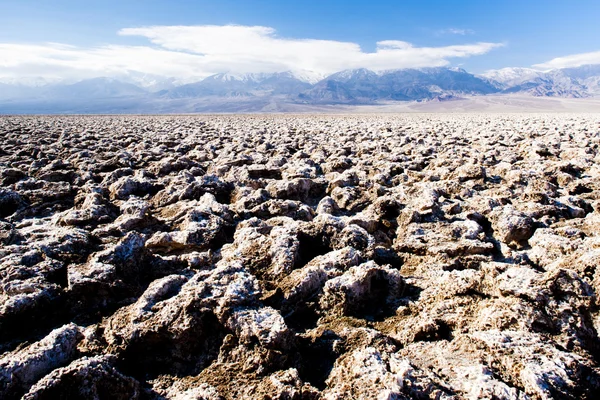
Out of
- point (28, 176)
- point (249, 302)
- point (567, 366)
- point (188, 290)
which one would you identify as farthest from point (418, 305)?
point (28, 176)

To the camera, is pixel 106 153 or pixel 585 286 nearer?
pixel 585 286

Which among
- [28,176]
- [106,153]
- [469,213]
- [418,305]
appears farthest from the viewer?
[106,153]

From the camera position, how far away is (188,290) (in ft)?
8.07

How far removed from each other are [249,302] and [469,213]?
3.00m

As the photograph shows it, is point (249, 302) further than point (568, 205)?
No

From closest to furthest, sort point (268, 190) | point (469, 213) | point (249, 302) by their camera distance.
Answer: point (249, 302)
point (469, 213)
point (268, 190)

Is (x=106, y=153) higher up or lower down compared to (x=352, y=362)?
higher up

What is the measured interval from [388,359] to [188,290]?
1300mm

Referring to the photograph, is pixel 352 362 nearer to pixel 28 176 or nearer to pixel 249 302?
pixel 249 302

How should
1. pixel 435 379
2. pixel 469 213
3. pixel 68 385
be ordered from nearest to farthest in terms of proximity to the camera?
pixel 68 385
pixel 435 379
pixel 469 213

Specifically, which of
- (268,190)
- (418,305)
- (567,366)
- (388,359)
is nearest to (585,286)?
(567,366)

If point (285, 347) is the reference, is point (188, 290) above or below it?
above

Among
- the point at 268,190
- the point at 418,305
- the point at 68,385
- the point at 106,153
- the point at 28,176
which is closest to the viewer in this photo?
the point at 68,385

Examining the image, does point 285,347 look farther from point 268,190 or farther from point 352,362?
point 268,190
